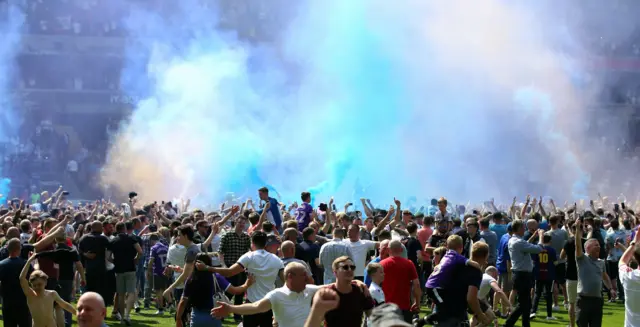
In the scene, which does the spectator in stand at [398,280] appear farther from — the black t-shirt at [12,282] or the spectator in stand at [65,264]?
the spectator in stand at [65,264]

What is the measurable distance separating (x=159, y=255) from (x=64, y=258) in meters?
3.72

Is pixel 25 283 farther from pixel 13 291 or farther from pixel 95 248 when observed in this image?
pixel 95 248

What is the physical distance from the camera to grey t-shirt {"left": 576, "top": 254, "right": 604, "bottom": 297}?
10.9 m

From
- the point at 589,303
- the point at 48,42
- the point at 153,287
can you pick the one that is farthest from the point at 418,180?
the point at 589,303

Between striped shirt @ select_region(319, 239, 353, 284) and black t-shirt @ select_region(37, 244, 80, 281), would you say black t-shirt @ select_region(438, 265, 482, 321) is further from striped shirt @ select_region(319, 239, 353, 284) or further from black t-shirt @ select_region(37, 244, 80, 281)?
black t-shirt @ select_region(37, 244, 80, 281)

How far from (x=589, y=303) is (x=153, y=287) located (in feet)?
23.1

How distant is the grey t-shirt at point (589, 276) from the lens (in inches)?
430

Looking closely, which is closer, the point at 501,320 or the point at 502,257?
the point at 502,257

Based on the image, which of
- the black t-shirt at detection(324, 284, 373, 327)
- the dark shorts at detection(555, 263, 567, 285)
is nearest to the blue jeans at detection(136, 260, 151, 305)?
the dark shorts at detection(555, 263, 567, 285)

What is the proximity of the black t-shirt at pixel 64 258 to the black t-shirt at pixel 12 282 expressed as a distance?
640 millimetres

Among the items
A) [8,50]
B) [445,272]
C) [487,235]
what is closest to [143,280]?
[487,235]

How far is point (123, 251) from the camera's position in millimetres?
13891

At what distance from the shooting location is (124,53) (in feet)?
217

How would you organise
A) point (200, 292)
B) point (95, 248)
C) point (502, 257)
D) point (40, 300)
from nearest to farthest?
point (200, 292) < point (40, 300) < point (95, 248) < point (502, 257)
